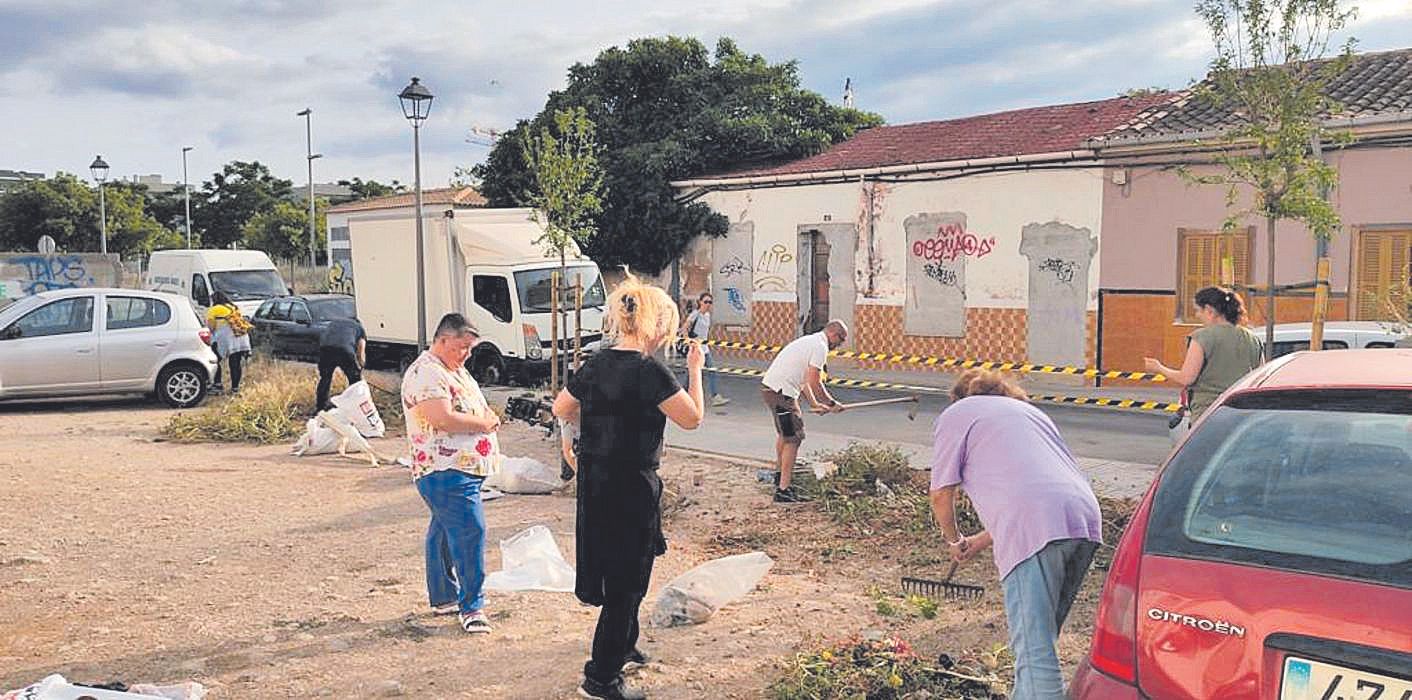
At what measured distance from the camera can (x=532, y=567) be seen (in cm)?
630

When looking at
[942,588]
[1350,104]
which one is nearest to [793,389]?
[942,588]

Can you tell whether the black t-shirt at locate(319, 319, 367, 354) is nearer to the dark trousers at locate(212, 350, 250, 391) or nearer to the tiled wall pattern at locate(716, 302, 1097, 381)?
the dark trousers at locate(212, 350, 250, 391)

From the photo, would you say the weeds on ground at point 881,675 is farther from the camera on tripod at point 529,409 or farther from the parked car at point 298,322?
the parked car at point 298,322

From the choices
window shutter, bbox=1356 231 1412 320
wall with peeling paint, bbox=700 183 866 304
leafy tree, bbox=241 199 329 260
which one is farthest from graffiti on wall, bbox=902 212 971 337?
leafy tree, bbox=241 199 329 260

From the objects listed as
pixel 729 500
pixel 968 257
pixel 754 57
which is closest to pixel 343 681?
pixel 729 500

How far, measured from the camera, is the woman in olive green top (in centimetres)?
661

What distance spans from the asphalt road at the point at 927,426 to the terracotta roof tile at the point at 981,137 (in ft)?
15.3

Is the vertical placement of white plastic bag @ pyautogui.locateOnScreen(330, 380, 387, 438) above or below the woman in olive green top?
below

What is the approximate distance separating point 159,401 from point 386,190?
53.0m

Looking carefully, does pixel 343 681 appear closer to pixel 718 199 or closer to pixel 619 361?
pixel 619 361

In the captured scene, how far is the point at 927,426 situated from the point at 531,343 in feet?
20.6

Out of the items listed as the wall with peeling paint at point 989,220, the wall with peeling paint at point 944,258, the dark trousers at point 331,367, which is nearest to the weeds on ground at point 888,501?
the dark trousers at point 331,367

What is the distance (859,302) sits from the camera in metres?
19.9

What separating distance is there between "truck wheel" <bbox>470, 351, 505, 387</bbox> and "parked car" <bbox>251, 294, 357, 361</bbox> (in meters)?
3.93
